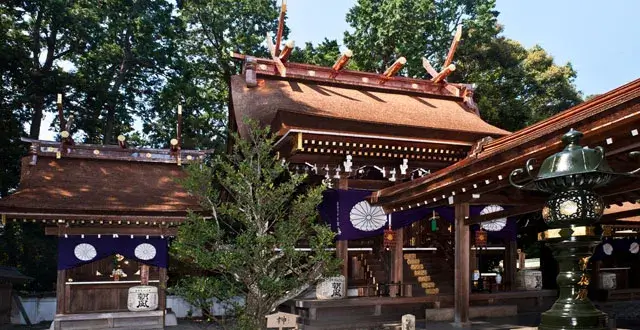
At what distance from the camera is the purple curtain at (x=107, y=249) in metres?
12.7

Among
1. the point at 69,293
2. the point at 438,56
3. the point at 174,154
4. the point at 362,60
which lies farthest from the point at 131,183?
the point at 438,56

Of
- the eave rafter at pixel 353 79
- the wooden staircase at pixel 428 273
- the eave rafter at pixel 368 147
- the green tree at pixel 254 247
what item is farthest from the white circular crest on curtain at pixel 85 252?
the wooden staircase at pixel 428 273

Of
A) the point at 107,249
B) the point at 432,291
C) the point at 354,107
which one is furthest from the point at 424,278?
the point at 107,249

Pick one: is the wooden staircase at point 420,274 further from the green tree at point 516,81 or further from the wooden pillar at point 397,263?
the green tree at point 516,81

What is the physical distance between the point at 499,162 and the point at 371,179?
586 centimetres

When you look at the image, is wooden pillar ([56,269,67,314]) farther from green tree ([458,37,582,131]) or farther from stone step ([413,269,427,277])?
green tree ([458,37,582,131])

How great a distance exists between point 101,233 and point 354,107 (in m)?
7.34

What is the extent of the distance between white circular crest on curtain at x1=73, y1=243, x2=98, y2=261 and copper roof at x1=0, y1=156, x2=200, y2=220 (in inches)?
41.3

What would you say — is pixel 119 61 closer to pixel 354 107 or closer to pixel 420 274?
pixel 354 107

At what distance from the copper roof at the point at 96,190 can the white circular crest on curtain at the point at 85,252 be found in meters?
1.05

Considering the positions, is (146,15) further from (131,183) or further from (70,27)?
(131,183)

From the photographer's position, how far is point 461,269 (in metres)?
11.2

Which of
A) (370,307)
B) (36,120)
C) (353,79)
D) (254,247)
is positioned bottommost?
(370,307)

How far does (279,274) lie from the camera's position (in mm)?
8062
